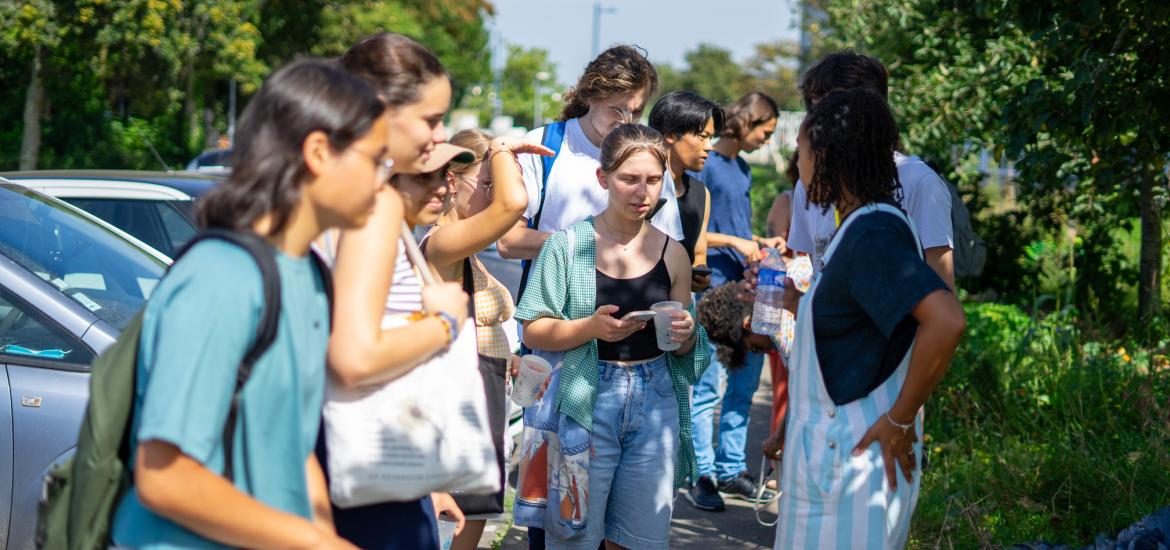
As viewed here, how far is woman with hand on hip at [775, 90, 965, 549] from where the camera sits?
8.43 feet

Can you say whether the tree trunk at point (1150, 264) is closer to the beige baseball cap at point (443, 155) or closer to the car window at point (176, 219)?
the car window at point (176, 219)

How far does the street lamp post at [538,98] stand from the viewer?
65075mm

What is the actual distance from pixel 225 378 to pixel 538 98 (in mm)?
65086

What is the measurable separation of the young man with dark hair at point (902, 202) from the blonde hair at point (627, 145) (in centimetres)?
49

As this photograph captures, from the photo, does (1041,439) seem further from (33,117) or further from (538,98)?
(538,98)

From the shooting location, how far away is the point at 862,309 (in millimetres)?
2670

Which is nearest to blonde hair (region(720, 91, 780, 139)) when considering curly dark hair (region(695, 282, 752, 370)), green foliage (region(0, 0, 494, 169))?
curly dark hair (region(695, 282, 752, 370))

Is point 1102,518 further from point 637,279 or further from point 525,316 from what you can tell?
point 525,316

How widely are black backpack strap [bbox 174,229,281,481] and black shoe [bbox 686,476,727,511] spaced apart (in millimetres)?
4072

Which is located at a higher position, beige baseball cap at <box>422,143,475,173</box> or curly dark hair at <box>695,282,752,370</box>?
beige baseball cap at <box>422,143,475,173</box>

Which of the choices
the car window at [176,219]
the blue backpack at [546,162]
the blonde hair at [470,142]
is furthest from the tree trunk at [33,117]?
the blonde hair at [470,142]

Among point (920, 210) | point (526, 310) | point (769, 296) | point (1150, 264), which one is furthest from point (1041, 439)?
point (526, 310)

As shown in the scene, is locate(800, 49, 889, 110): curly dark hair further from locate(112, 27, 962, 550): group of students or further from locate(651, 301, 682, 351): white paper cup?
locate(651, 301, 682, 351): white paper cup

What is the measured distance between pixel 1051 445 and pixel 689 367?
7.64 ft
